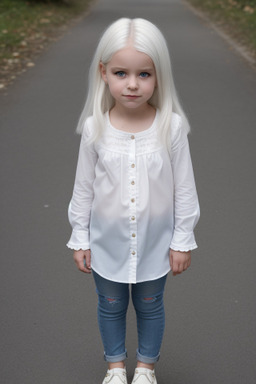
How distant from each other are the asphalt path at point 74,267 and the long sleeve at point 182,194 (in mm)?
781

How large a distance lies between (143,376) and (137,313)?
10.8 inches

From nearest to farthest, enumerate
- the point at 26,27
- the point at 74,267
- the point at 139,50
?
the point at 139,50
the point at 74,267
the point at 26,27

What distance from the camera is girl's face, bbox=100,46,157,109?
7.63 feet

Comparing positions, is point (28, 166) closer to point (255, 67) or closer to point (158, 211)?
point (158, 211)

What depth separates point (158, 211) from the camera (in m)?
2.49

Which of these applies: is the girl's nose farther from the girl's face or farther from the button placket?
the button placket

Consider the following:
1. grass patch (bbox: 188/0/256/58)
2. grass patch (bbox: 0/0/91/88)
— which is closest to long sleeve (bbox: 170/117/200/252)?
grass patch (bbox: 0/0/91/88)

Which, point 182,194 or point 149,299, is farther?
point 149,299

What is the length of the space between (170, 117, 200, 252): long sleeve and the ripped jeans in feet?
0.68

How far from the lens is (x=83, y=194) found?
257cm

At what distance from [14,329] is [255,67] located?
8.55m

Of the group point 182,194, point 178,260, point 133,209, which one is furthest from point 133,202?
point 178,260

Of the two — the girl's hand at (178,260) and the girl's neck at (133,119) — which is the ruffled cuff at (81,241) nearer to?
the girl's hand at (178,260)

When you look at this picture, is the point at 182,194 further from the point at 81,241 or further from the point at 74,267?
the point at 74,267
